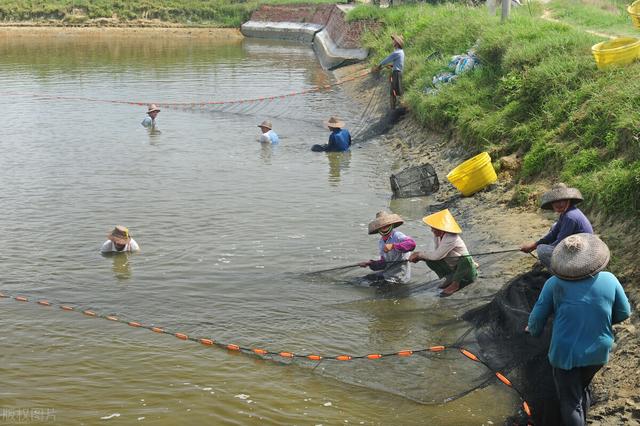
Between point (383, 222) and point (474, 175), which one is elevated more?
point (383, 222)

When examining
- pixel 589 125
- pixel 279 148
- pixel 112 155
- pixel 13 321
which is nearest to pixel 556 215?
pixel 589 125

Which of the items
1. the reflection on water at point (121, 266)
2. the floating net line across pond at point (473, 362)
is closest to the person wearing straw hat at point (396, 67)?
the reflection on water at point (121, 266)

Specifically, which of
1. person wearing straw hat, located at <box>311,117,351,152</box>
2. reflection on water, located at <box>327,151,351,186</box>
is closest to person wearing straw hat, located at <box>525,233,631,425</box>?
reflection on water, located at <box>327,151,351,186</box>

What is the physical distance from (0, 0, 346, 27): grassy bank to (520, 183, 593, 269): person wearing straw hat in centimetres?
4254

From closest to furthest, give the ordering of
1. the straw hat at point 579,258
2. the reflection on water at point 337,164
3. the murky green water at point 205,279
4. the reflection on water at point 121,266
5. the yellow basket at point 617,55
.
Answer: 1. the straw hat at point 579,258
2. the murky green water at point 205,279
3. the reflection on water at point 121,266
4. the yellow basket at point 617,55
5. the reflection on water at point 337,164

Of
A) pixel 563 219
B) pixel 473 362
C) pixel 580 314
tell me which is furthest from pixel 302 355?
pixel 580 314

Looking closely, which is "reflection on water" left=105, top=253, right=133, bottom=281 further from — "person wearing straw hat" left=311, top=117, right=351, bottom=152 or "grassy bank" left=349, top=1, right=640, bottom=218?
"person wearing straw hat" left=311, top=117, right=351, bottom=152

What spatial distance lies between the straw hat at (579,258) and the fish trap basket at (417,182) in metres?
7.67

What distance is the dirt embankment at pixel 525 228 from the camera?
20.6 feet

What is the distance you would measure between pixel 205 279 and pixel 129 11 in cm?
4400

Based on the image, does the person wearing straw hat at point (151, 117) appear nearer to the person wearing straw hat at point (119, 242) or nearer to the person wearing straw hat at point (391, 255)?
the person wearing straw hat at point (119, 242)

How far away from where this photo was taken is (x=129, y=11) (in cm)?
5075

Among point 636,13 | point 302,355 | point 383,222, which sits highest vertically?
point 636,13

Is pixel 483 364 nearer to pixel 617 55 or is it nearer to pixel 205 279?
pixel 205 279
